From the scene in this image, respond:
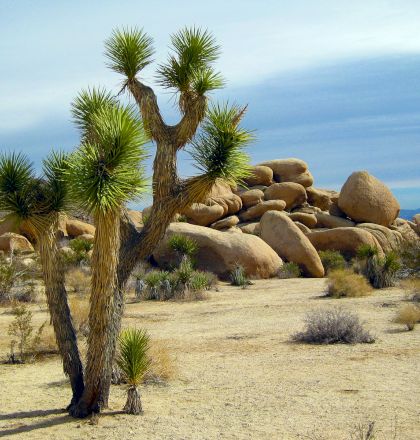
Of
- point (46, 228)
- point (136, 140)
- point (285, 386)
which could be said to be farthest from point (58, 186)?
point (285, 386)

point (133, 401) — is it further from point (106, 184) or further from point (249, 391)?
point (106, 184)

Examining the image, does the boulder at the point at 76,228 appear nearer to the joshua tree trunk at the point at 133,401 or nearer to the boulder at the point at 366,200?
the boulder at the point at 366,200

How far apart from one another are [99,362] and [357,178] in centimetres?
3133

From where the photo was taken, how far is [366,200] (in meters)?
38.1

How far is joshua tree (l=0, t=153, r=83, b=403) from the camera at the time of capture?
29.2 feet

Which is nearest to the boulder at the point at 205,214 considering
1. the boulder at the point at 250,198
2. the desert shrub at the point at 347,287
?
the boulder at the point at 250,198

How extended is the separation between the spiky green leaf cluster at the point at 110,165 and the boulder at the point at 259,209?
30.1 metres

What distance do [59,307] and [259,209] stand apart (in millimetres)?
29380

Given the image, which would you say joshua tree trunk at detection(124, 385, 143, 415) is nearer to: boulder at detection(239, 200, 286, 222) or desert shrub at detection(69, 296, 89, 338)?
desert shrub at detection(69, 296, 89, 338)

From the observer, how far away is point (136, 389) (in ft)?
30.1

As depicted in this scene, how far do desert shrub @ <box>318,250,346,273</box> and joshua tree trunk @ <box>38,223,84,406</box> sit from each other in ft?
68.2

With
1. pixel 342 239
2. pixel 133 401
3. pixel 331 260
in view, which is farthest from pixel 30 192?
pixel 342 239

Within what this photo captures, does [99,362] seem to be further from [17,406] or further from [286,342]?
[286,342]

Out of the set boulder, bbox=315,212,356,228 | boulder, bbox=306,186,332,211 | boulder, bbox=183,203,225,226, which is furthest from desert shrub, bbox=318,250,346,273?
boulder, bbox=306,186,332,211
